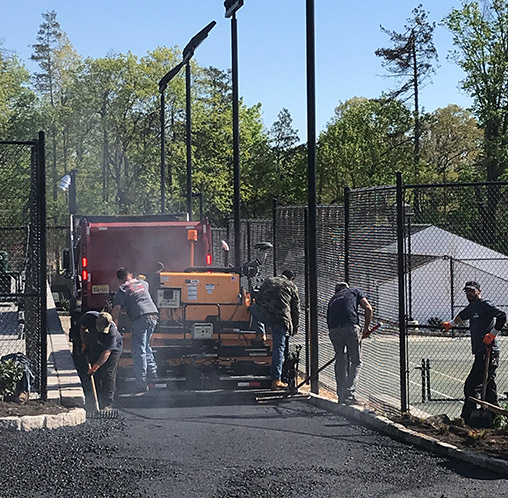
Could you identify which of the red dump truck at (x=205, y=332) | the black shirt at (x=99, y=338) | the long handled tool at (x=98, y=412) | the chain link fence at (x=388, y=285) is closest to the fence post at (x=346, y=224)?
the chain link fence at (x=388, y=285)

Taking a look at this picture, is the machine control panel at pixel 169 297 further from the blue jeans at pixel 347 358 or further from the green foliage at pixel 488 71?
the green foliage at pixel 488 71

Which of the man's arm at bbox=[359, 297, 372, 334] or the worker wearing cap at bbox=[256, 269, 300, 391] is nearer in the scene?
the man's arm at bbox=[359, 297, 372, 334]

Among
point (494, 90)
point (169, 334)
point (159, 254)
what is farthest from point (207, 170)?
point (169, 334)

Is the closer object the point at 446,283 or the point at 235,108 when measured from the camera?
the point at 235,108

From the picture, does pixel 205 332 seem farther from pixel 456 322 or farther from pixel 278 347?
pixel 456 322

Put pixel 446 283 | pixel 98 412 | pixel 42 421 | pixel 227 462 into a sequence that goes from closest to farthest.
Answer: pixel 227 462, pixel 42 421, pixel 98 412, pixel 446 283

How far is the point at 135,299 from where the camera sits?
13.7 m

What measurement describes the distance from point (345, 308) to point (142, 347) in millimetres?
2990

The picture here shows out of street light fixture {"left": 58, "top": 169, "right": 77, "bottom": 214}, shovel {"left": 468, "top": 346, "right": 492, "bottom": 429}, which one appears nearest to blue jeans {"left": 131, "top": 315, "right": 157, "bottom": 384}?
shovel {"left": 468, "top": 346, "right": 492, "bottom": 429}

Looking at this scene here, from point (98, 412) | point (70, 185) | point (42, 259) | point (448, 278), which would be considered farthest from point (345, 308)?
point (70, 185)

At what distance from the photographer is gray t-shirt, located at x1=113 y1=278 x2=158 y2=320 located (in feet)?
44.5

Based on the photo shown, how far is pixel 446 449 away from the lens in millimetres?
9312

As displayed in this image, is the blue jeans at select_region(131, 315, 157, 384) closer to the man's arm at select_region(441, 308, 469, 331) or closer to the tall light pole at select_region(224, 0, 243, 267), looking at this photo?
the man's arm at select_region(441, 308, 469, 331)

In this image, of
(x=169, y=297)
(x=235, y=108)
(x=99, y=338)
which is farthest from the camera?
(x=235, y=108)
